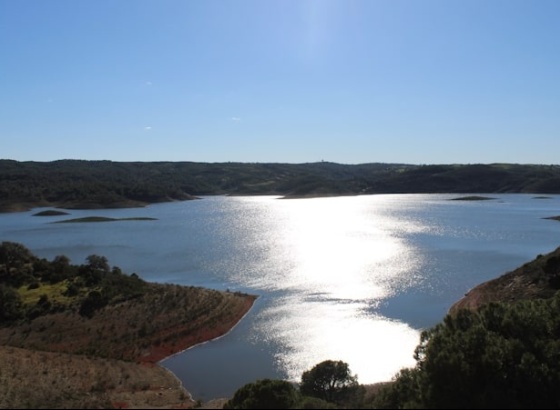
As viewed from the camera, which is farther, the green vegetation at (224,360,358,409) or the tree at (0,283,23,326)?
the tree at (0,283,23,326)

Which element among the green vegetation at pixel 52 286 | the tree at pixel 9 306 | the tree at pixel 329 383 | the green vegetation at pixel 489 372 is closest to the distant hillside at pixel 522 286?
the tree at pixel 329 383

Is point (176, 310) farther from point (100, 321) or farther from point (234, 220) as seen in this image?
point (234, 220)

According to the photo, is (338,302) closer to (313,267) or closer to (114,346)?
(313,267)

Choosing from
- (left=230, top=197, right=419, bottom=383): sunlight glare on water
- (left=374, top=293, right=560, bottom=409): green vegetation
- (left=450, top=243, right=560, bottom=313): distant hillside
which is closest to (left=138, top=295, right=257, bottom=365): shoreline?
(left=230, top=197, right=419, bottom=383): sunlight glare on water

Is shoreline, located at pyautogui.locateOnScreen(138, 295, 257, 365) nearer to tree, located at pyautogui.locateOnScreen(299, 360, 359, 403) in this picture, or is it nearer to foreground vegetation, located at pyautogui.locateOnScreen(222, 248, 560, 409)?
tree, located at pyautogui.locateOnScreen(299, 360, 359, 403)

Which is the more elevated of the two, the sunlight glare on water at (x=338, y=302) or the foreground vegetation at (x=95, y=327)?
the foreground vegetation at (x=95, y=327)

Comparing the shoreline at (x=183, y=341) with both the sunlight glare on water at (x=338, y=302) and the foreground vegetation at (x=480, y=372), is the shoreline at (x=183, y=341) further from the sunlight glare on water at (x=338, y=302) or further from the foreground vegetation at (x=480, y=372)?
the foreground vegetation at (x=480, y=372)

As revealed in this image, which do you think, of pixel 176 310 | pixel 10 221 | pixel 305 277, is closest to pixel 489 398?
pixel 176 310
